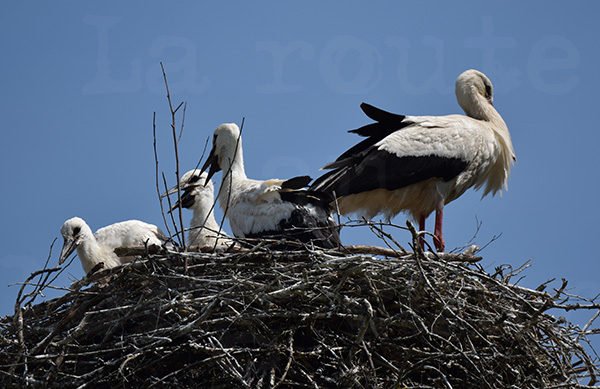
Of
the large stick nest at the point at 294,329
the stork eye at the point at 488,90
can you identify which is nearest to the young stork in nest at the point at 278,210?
the large stick nest at the point at 294,329

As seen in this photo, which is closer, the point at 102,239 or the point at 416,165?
the point at 416,165

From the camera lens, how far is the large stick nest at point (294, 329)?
14.5 feet

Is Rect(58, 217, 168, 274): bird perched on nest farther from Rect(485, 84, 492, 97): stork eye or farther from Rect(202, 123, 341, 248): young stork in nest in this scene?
Rect(485, 84, 492, 97): stork eye

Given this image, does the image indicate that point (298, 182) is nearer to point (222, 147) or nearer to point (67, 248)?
point (222, 147)

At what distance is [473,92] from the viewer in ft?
26.2

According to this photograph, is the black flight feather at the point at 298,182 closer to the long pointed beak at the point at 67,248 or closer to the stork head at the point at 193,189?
A: the stork head at the point at 193,189

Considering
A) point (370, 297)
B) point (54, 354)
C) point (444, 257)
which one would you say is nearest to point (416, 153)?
point (444, 257)

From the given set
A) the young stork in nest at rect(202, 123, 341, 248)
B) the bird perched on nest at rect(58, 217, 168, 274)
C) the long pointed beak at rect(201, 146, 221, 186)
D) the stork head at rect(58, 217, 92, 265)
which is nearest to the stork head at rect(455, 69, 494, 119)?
the young stork in nest at rect(202, 123, 341, 248)

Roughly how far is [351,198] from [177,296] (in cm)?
279

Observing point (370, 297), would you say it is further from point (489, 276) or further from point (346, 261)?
point (489, 276)

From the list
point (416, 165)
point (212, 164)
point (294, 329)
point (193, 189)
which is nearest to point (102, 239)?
point (193, 189)

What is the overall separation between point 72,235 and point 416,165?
2.76 metres

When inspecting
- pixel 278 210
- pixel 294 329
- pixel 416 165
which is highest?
pixel 416 165

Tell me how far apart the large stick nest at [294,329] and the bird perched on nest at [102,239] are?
2.04m
